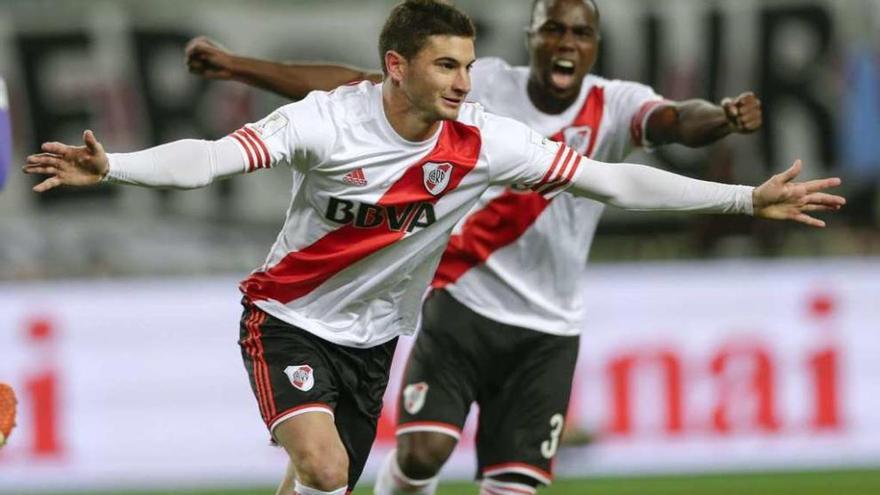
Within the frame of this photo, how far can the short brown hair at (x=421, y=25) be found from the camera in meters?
5.61

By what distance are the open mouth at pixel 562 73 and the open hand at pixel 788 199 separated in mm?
1213

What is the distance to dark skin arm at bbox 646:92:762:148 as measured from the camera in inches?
250

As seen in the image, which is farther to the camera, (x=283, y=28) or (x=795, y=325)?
(x=283, y=28)

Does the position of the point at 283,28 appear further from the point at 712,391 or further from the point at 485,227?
the point at 485,227

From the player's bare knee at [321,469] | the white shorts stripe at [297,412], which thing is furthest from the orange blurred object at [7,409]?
the player's bare knee at [321,469]

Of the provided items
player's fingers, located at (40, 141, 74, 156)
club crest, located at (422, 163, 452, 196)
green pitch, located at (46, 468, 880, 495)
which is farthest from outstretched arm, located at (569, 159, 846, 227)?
green pitch, located at (46, 468, 880, 495)

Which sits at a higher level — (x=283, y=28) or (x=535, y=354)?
(x=283, y=28)

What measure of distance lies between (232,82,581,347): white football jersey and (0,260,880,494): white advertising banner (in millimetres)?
4708

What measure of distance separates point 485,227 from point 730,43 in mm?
5402

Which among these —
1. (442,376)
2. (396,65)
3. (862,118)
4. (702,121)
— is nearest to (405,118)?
(396,65)

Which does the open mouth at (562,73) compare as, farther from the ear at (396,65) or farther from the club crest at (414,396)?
the club crest at (414,396)

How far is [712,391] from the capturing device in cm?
1062

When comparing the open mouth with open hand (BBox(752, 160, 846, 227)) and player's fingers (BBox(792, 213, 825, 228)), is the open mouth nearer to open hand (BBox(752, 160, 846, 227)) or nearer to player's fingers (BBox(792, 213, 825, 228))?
Result: open hand (BBox(752, 160, 846, 227))

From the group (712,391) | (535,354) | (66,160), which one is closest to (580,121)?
(535,354)
